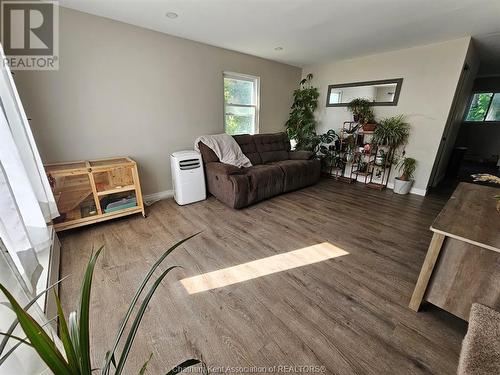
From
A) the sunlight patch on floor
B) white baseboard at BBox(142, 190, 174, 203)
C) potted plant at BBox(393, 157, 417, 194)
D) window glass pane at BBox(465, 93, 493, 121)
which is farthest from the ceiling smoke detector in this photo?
window glass pane at BBox(465, 93, 493, 121)

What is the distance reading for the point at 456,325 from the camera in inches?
54.5

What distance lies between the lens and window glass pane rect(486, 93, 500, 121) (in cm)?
568

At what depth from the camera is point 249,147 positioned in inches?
152

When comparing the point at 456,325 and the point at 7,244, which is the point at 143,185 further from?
the point at 456,325

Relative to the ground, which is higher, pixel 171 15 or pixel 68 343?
pixel 171 15

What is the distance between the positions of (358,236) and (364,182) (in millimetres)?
2285

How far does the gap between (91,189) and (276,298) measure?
7.34 ft

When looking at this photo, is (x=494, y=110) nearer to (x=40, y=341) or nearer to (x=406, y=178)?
(x=406, y=178)

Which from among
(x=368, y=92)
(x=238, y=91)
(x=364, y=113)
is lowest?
(x=364, y=113)

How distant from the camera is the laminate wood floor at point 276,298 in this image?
1.21 m

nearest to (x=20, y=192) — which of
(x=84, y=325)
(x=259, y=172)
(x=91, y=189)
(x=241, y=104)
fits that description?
(x=91, y=189)

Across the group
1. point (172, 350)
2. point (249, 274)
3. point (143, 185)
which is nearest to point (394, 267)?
point (249, 274)

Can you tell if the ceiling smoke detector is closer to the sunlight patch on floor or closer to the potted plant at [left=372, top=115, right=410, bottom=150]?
the sunlight patch on floor

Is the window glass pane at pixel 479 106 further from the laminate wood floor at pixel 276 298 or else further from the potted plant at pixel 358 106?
the laminate wood floor at pixel 276 298
